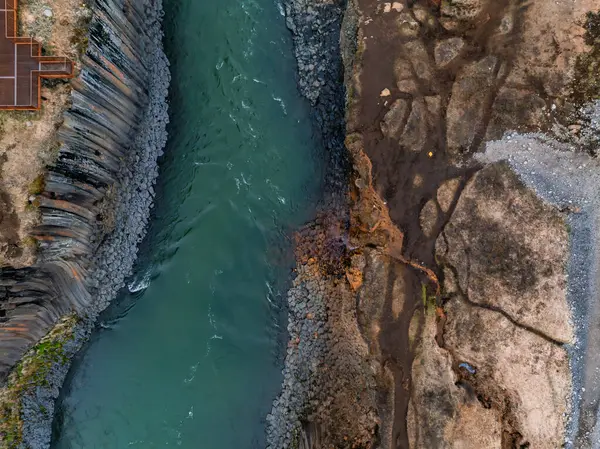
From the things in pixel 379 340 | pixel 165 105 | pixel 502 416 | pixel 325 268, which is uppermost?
pixel 165 105

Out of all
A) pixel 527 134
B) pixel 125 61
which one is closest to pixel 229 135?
pixel 125 61

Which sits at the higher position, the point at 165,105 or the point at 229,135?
the point at 165,105

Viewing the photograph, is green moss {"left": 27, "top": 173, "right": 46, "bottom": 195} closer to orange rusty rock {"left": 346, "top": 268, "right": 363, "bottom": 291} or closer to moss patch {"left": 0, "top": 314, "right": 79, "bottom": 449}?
moss patch {"left": 0, "top": 314, "right": 79, "bottom": 449}

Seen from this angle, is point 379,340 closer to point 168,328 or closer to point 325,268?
point 325,268

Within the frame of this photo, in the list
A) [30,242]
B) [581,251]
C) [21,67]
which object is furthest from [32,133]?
[581,251]

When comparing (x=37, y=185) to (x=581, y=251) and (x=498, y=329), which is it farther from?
(x=581, y=251)

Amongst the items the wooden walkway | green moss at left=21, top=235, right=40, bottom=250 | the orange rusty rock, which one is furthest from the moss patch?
the orange rusty rock

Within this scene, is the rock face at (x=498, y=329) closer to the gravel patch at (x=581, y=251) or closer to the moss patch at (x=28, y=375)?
the gravel patch at (x=581, y=251)
